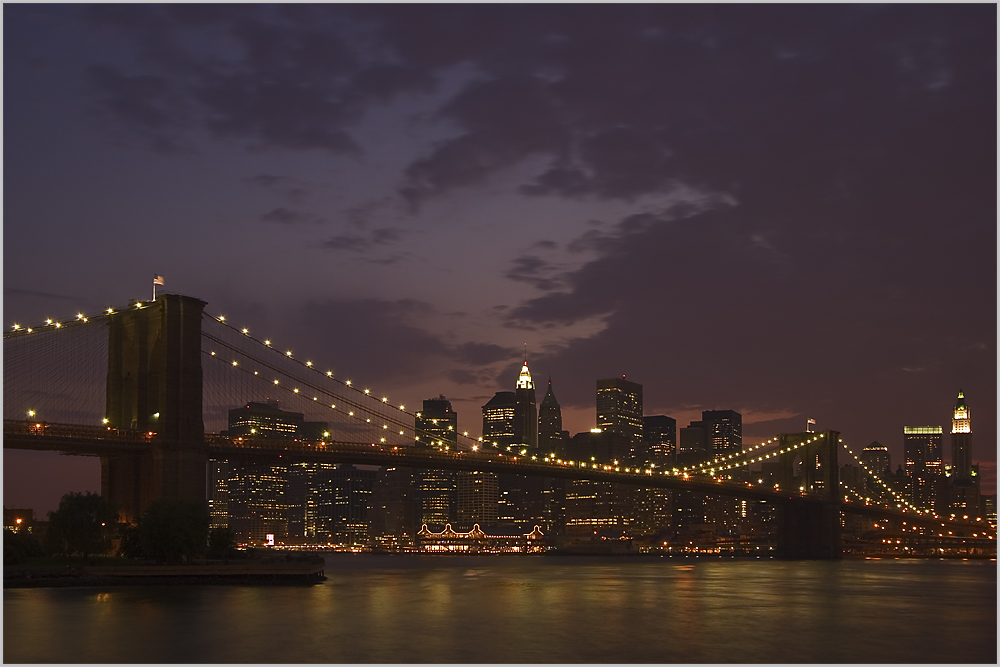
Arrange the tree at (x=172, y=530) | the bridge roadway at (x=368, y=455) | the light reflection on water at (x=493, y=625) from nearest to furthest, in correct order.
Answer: the light reflection on water at (x=493, y=625)
the tree at (x=172, y=530)
the bridge roadway at (x=368, y=455)

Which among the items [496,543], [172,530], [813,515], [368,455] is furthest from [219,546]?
[496,543]

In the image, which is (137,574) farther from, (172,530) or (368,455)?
(368,455)

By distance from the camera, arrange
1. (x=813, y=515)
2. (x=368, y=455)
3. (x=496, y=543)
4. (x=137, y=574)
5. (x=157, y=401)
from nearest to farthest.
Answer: (x=137, y=574) < (x=157, y=401) < (x=368, y=455) < (x=813, y=515) < (x=496, y=543)

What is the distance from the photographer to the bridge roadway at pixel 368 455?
53.1 metres

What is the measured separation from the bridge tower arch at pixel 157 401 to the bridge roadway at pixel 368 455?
1.31 metres

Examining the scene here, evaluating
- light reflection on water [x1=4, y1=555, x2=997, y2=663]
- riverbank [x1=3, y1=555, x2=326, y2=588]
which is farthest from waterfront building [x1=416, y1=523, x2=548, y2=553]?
riverbank [x1=3, y1=555, x2=326, y2=588]

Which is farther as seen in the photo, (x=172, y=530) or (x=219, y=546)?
(x=219, y=546)

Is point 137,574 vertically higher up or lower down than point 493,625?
higher up

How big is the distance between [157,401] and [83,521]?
8.28 meters

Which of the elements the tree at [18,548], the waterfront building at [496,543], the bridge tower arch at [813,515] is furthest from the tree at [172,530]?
the waterfront building at [496,543]

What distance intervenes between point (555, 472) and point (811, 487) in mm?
42371

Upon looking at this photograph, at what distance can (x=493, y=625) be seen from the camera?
37.8 metres

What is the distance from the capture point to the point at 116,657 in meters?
29.2

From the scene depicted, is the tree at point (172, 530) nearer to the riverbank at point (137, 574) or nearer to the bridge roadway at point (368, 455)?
the riverbank at point (137, 574)
